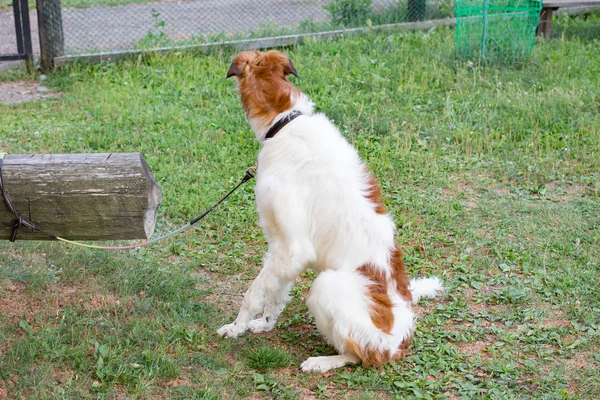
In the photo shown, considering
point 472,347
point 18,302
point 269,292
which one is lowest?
point 472,347

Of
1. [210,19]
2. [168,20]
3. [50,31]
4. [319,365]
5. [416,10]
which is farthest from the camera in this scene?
[168,20]

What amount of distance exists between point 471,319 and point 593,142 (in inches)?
133

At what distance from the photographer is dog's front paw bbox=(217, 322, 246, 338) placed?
452 centimetres

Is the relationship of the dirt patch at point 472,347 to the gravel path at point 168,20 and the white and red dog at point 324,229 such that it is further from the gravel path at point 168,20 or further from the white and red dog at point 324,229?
the gravel path at point 168,20

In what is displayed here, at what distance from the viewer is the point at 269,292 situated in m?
4.47

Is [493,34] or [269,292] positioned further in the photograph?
[493,34]

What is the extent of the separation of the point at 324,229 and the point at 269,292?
556mm

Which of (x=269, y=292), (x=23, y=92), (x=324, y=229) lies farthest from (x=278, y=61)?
(x=23, y=92)

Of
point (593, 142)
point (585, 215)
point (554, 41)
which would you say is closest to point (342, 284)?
point (585, 215)

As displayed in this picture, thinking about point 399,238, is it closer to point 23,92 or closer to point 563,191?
point 563,191

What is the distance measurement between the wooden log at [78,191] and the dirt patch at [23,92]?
5679 mm

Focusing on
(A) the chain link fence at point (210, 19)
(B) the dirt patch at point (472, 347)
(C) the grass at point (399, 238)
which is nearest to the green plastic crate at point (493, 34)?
(C) the grass at point (399, 238)

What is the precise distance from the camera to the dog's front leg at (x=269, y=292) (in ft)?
14.2

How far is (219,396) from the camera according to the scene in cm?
390
